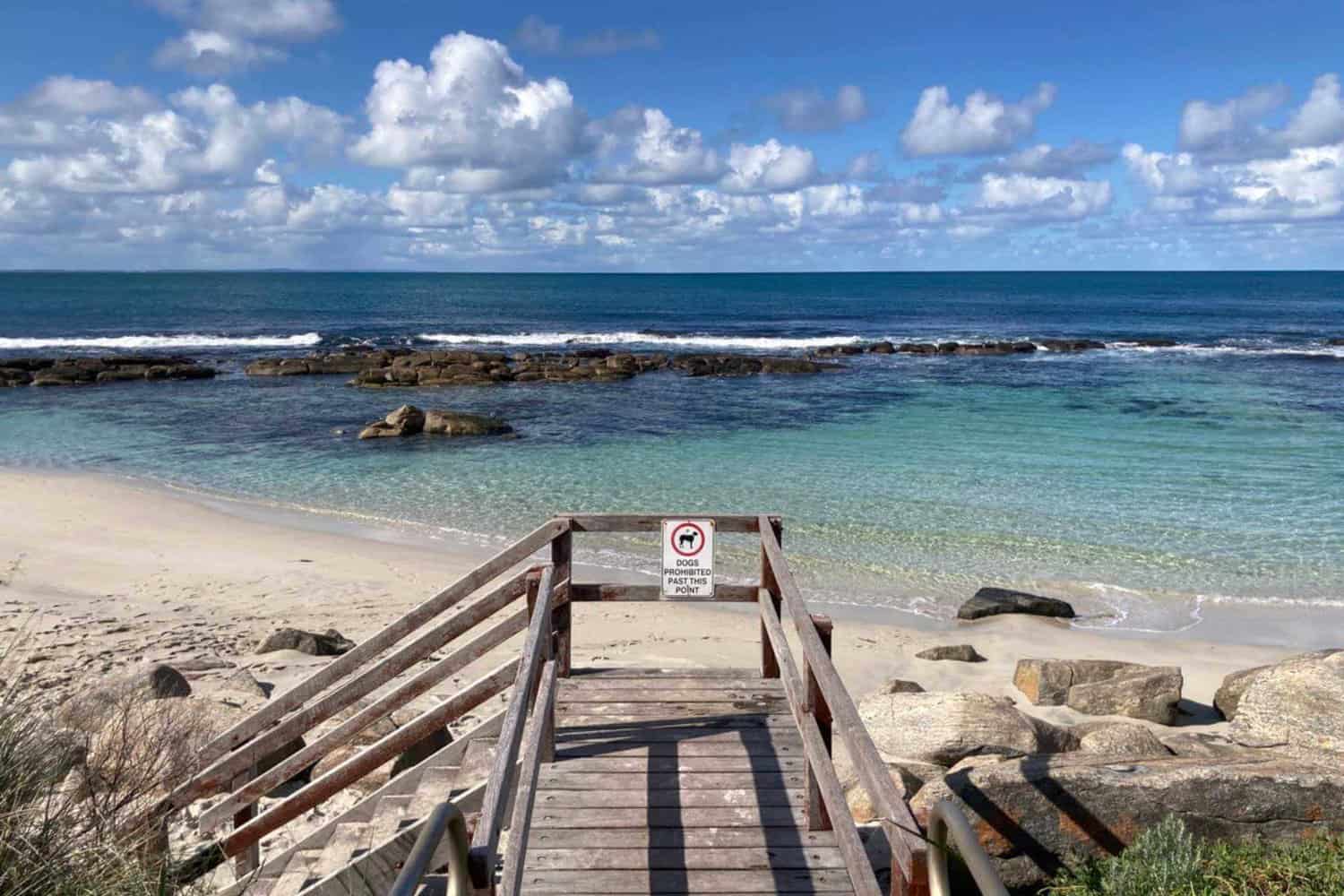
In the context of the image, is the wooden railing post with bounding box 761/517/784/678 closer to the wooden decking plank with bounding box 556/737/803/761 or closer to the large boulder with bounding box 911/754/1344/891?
the wooden decking plank with bounding box 556/737/803/761

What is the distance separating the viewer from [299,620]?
1316 centimetres

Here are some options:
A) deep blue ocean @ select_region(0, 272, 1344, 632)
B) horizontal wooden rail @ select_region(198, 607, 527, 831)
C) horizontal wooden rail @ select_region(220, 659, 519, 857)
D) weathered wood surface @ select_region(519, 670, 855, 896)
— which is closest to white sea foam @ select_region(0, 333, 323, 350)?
deep blue ocean @ select_region(0, 272, 1344, 632)

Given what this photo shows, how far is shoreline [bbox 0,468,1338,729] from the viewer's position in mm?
11523

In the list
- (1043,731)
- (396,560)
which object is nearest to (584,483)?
(396,560)

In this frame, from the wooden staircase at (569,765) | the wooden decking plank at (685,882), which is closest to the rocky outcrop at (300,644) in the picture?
the wooden staircase at (569,765)

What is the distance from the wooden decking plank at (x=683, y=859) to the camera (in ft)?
17.1

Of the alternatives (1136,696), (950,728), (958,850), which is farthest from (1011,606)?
(958,850)

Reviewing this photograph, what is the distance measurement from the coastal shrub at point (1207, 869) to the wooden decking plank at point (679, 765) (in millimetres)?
1667

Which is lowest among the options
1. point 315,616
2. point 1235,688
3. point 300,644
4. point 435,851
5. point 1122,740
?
point 315,616

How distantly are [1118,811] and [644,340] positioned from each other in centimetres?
5686

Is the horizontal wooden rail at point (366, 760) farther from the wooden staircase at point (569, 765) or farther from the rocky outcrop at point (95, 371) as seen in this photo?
the rocky outcrop at point (95, 371)

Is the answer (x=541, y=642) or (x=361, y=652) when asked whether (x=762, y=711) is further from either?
(x=361, y=652)

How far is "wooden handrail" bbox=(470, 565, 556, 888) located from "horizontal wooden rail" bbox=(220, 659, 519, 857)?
51 cm

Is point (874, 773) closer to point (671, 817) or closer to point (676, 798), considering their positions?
point (671, 817)
